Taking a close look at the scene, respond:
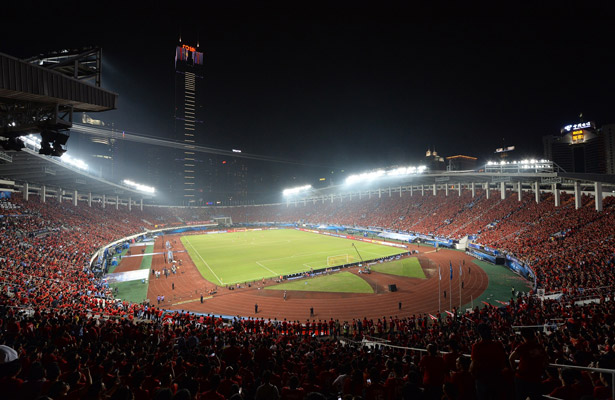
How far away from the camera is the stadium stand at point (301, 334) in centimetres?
405

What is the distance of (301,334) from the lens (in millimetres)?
17266

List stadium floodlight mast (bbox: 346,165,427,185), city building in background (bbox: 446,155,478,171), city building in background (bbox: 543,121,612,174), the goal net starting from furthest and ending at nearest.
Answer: city building in background (bbox: 446,155,478,171) < city building in background (bbox: 543,121,612,174) < stadium floodlight mast (bbox: 346,165,427,185) < the goal net

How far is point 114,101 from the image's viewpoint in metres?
10.1

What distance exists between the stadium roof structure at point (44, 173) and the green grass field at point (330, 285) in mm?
28392

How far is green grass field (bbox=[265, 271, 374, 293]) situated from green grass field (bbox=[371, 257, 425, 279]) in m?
5.11

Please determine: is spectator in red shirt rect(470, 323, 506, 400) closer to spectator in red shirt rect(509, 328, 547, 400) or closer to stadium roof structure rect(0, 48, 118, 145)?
spectator in red shirt rect(509, 328, 547, 400)

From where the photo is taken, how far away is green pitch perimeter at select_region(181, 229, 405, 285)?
118 feet

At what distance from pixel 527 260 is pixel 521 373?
33.7 m

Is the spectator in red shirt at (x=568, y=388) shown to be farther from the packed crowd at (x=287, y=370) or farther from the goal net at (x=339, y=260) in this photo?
the goal net at (x=339, y=260)

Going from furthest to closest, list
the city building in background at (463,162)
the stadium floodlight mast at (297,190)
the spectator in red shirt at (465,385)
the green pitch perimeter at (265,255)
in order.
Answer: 1. the city building in background at (463,162)
2. the stadium floodlight mast at (297,190)
3. the green pitch perimeter at (265,255)
4. the spectator in red shirt at (465,385)

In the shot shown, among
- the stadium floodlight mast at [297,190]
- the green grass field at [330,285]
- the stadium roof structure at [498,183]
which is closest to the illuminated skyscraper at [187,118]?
the stadium floodlight mast at [297,190]

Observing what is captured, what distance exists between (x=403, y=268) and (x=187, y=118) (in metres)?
135

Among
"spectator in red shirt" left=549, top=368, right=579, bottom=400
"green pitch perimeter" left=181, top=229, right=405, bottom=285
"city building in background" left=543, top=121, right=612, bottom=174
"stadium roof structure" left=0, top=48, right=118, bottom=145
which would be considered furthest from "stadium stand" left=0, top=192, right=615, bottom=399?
"city building in background" left=543, top=121, right=612, bottom=174

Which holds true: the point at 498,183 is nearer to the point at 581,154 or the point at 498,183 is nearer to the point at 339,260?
the point at 339,260
